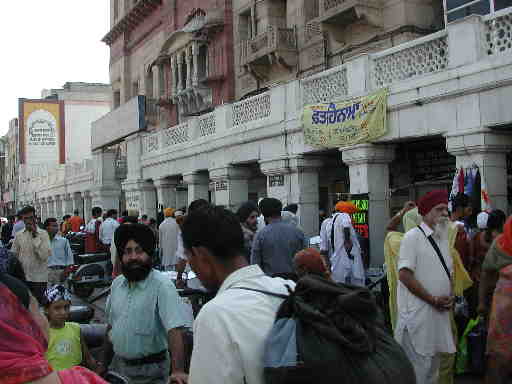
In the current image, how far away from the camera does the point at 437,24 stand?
48.0 feet

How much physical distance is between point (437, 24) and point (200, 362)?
1470cm

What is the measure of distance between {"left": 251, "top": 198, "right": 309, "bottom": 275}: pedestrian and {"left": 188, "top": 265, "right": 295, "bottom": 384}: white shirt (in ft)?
14.3

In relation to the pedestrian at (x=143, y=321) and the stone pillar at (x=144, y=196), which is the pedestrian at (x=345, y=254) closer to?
the pedestrian at (x=143, y=321)

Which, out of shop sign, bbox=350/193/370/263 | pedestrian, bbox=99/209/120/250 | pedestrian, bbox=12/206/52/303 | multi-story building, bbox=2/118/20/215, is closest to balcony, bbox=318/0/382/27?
shop sign, bbox=350/193/370/263

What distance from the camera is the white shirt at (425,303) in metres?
4.30

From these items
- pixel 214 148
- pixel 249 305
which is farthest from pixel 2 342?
pixel 214 148

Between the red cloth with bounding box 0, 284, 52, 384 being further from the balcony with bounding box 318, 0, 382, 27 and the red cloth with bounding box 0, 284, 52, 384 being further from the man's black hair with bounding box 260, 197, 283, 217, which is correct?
the balcony with bounding box 318, 0, 382, 27

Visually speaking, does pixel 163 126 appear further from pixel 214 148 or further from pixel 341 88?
pixel 341 88

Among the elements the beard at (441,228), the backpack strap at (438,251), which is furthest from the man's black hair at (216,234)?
the beard at (441,228)

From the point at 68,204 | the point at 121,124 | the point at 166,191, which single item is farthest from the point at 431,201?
the point at 68,204

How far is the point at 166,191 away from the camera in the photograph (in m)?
19.7

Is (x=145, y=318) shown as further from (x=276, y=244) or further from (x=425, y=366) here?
(x=276, y=244)

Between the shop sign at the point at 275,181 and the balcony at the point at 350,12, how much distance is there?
504cm

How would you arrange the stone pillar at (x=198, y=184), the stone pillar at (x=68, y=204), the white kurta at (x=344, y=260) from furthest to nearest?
the stone pillar at (x=68, y=204), the stone pillar at (x=198, y=184), the white kurta at (x=344, y=260)
